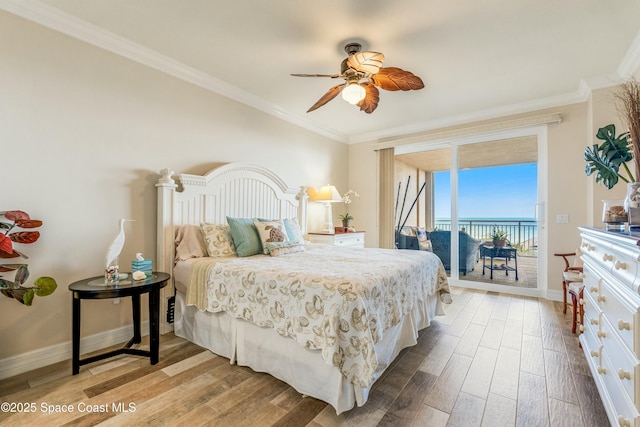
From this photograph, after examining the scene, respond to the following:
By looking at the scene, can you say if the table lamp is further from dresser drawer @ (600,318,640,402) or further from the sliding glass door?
dresser drawer @ (600,318,640,402)

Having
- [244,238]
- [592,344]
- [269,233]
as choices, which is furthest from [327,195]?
[592,344]

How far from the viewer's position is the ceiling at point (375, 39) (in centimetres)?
205

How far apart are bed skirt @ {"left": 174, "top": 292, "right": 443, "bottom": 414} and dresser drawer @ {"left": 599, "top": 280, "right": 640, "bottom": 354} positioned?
1.11m

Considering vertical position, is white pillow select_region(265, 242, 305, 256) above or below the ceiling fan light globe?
below

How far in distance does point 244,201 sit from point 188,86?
1.32 meters

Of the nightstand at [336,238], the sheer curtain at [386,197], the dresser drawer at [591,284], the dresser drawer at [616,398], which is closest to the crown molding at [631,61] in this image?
the dresser drawer at [591,284]

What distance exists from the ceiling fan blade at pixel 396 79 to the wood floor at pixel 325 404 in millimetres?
2167

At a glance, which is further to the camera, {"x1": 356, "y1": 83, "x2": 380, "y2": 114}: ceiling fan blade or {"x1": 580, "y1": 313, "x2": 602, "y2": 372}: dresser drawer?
{"x1": 356, "y1": 83, "x2": 380, "y2": 114}: ceiling fan blade

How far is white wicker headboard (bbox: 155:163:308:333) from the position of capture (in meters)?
2.64

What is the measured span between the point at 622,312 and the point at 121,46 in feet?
12.3

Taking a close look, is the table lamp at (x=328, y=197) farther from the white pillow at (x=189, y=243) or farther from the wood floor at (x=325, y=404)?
the wood floor at (x=325, y=404)

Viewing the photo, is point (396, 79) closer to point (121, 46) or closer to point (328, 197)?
point (328, 197)

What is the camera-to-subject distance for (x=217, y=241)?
271cm

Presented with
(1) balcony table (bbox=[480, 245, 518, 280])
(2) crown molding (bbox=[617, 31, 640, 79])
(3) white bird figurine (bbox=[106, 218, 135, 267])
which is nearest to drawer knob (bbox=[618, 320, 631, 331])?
(2) crown molding (bbox=[617, 31, 640, 79])
